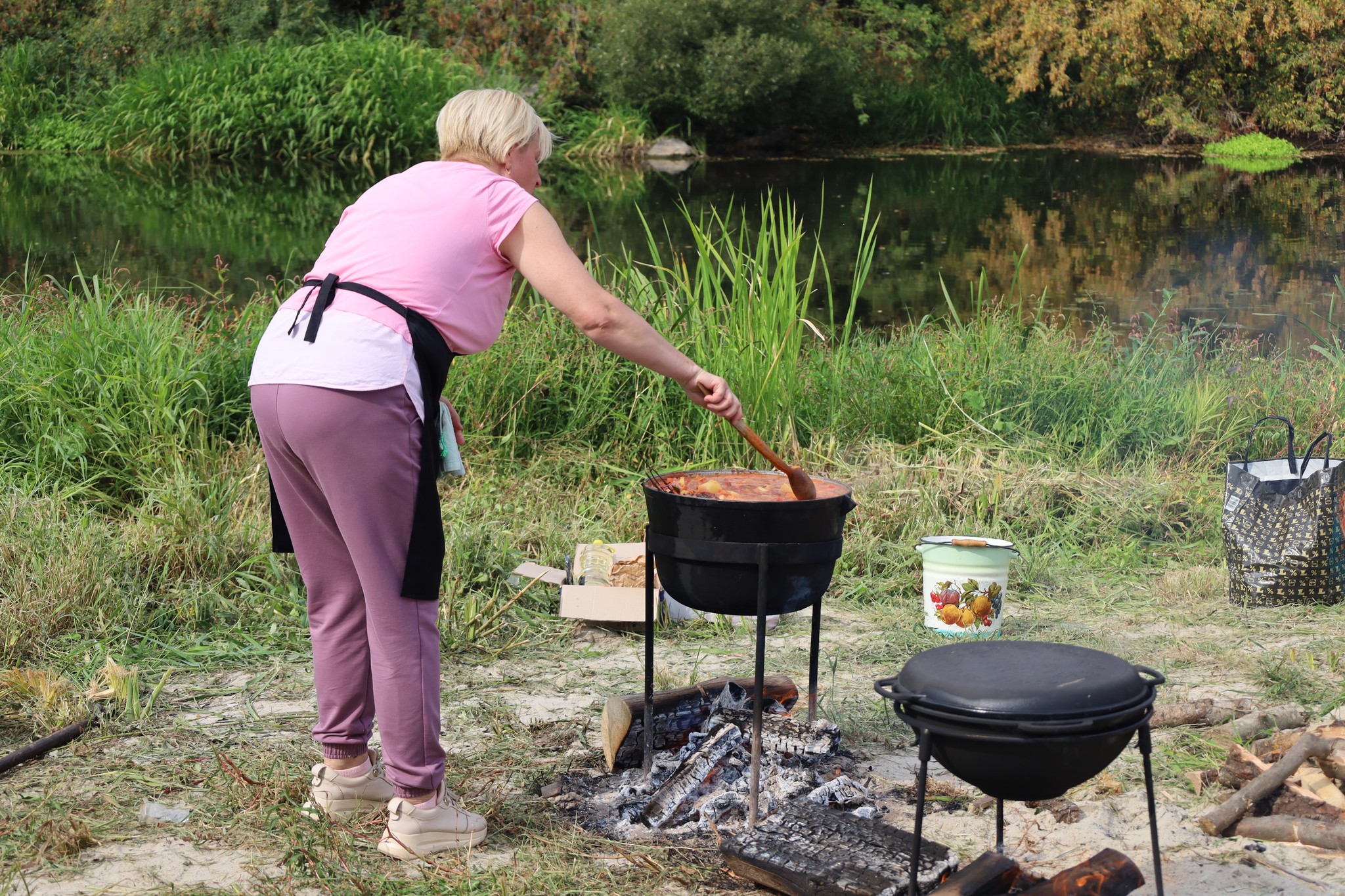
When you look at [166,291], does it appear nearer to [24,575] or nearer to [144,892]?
[24,575]

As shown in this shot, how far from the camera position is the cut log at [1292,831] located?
9.28 ft

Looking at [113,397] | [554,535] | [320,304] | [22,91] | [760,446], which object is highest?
[320,304]

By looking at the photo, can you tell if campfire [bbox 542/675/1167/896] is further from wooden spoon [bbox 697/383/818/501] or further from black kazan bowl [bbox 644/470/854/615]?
wooden spoon [bbox 697/383/818/501]

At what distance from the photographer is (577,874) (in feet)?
9.37

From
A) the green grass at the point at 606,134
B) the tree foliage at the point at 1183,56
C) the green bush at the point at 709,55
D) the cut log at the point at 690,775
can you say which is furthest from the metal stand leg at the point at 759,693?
the tree foliage at the point at 1183,56

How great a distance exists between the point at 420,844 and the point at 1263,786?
→ 187 centimetres

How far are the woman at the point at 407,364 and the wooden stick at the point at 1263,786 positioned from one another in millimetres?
1399

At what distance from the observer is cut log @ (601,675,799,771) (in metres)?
3.39

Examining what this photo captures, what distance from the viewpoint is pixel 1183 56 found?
23.1 m

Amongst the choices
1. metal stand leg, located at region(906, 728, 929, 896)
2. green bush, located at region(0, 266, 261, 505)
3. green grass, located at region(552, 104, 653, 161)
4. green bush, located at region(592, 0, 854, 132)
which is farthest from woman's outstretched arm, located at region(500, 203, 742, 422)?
green grass, located at region(552, 104, 653, 161)

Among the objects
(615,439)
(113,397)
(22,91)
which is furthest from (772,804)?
(22,91)

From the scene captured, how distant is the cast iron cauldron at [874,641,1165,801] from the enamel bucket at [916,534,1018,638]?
200 centimetres

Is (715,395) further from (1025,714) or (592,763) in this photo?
(592,763)

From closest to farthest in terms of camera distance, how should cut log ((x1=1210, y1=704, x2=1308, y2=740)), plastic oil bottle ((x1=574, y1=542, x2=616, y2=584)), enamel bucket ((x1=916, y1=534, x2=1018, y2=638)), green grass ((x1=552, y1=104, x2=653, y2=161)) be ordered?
cut log ((x1=1210, y1=704, x2=1308, y2=740)), enamel bucket ((x1=916, y1=534, x2=1018, y2=638)), plastic oil bottle ((x1=574, y1=542, x2=616, y2=584)), green grass ((x1=552, y1=104, x2=653, y2=161))
